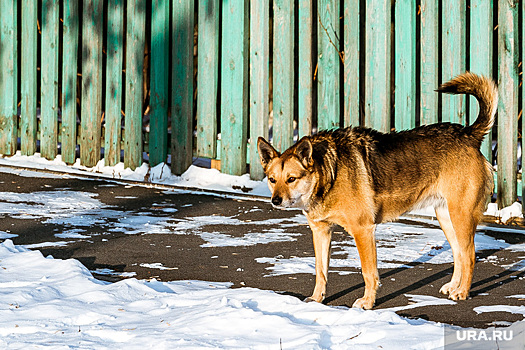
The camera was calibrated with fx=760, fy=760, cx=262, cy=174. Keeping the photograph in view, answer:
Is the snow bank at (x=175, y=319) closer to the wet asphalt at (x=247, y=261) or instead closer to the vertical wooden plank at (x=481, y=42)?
the wet asphalt at (x=247, y=261)

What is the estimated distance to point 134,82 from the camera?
32.6ft

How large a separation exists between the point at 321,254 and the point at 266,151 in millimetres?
834

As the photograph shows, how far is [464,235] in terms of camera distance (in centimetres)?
543

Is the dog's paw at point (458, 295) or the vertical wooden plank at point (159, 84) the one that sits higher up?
the vertical wooden plank at point (159, 84)

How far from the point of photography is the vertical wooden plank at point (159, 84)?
9.73m

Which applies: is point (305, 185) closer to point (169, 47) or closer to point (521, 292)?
point (521, 292)

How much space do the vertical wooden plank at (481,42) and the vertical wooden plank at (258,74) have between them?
2454 millimetres

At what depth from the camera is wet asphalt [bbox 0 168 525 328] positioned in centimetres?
522

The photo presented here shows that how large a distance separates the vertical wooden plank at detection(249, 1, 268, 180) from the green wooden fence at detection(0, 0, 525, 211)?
0.01m

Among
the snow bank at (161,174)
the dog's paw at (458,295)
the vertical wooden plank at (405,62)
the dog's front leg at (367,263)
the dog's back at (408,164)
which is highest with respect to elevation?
the vertical wooden plank at (405,62)

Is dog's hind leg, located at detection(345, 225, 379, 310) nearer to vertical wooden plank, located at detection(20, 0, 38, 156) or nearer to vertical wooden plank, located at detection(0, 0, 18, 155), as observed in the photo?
vertical wooden plank, located at detection(20, 0, 38, 156)

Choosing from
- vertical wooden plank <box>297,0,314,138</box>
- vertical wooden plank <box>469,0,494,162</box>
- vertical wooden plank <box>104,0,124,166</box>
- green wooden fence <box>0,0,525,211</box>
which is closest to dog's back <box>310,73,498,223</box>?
vertical wooden plank <box>469,0,494,162</box>

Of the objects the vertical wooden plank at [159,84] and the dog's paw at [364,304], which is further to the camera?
the vertical wooden plank at [159,84]

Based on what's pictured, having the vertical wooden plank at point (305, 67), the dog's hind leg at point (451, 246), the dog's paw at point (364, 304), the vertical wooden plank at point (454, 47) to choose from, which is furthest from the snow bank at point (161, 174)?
the dog's paw at point (364, 304)
